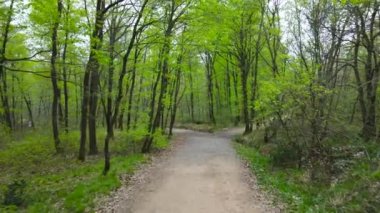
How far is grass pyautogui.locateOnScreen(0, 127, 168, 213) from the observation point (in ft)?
30.0

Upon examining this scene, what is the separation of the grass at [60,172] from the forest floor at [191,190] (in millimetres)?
606

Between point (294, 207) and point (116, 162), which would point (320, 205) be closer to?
point (294, 207)

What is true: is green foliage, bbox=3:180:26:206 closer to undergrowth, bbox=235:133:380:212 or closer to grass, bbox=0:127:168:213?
grass, bbox=0:127:168:213

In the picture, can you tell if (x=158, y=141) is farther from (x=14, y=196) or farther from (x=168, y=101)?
(x=14, y=196)

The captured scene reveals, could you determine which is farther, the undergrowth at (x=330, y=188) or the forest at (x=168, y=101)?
the forest at (x=168, y=101)

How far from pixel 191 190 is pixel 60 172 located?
630 cm

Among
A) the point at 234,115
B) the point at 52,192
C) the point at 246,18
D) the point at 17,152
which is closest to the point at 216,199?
the point at 52,192

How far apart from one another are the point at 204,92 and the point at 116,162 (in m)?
32.2

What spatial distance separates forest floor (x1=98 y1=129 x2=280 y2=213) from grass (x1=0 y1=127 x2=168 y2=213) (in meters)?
0.61

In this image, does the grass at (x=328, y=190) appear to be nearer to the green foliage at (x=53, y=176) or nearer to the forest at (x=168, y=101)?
the forest at (x=168, y=101)

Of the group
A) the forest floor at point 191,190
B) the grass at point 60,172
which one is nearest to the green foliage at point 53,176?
the grass at point 60,172

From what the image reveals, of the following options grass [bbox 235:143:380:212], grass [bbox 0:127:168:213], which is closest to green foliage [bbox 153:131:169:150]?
grass [bbox 0:127:168:213]

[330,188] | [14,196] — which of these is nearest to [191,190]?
[330,188]

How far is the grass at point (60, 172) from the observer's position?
9141 millimetres
